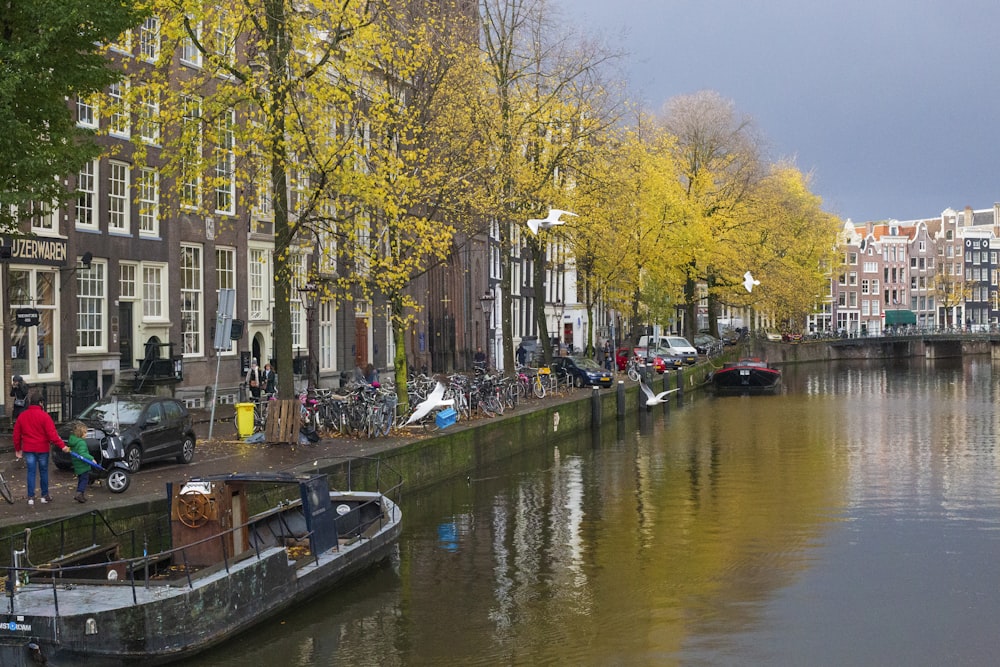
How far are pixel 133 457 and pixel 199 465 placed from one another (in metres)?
1.43

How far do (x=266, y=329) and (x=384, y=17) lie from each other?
36.1ft

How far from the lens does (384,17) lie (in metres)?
31.3

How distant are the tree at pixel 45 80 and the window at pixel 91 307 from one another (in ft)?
39.2

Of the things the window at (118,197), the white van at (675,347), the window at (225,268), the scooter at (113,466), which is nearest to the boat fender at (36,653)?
the scooter at (113,466)

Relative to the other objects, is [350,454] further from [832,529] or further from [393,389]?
[832,529]

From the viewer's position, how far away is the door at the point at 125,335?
3074 centimetres

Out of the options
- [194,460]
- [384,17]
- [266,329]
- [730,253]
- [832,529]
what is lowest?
[832,529]

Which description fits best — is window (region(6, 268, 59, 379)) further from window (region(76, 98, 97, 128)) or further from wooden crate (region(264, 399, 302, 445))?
wooden crate (region(264, 399, 302, 445))

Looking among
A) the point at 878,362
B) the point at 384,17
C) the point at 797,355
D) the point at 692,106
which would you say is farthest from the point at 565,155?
the point at 878,362

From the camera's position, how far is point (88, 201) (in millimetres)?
29266

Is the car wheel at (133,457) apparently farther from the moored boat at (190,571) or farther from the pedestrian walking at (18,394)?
the pedestrian walking at (18,394)

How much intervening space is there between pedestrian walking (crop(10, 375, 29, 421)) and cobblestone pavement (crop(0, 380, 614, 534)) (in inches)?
64.0

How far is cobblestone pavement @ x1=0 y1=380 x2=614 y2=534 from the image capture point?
1578 cm

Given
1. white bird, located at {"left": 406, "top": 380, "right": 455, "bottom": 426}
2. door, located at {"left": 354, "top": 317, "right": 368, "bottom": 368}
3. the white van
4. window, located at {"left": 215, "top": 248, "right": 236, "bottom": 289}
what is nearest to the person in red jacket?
white bird, located at {"left": 406, "top": 380, "right": 455, "bottom": 426}
